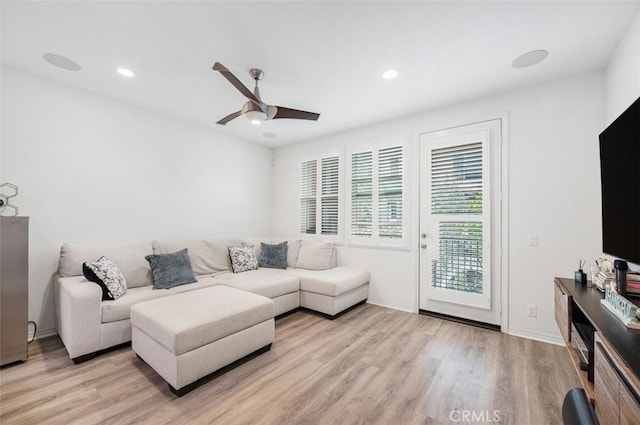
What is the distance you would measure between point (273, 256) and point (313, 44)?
3.02 m

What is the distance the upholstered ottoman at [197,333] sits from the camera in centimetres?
194

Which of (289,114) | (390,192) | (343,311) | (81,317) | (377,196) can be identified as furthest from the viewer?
(377,196)

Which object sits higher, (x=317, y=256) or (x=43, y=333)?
(x=317, y=256)

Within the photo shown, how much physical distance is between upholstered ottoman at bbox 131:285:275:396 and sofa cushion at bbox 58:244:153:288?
84 centimetres

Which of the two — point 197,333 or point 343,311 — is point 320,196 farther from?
point 197,333

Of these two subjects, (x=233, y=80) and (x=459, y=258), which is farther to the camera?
(x=459, y=258)

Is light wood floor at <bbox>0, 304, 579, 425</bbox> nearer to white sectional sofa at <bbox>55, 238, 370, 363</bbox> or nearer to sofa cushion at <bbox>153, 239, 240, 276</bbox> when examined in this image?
white sectional sofa at <bbox>55, 238, 370, 363</bbox>

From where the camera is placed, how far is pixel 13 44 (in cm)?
226

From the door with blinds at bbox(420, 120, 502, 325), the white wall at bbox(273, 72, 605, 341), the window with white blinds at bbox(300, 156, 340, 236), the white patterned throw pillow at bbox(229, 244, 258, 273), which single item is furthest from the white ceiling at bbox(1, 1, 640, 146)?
the white patterned throw pillow at bbox(229, 244, 258, 273)

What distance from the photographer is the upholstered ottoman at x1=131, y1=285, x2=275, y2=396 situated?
6.38ft

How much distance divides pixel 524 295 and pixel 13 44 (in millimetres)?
5358

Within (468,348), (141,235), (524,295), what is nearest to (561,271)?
(524,295)

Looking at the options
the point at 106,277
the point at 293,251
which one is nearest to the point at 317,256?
the point at 293,251

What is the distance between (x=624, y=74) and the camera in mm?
2109
